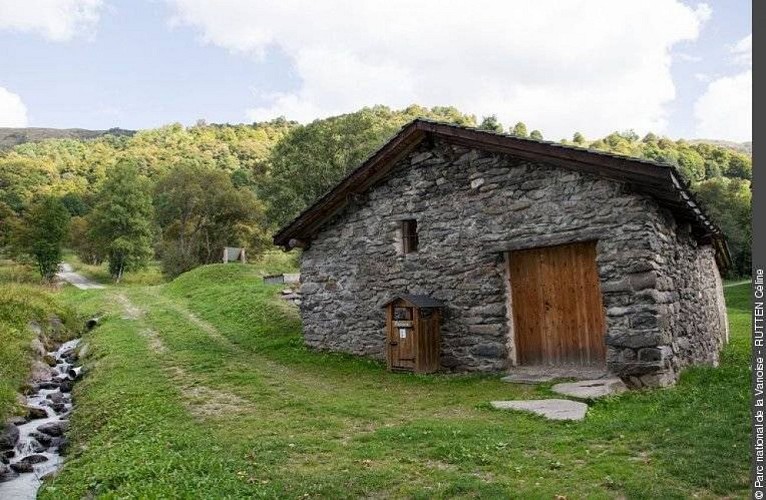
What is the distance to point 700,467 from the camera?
→ 5.39m

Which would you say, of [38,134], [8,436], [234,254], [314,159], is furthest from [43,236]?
[38,134]

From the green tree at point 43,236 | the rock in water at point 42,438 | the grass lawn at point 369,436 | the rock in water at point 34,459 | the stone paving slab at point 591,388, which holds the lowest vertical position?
the rock in water at point 34,459

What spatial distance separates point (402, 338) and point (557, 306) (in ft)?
10.7

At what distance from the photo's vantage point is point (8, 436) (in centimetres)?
981

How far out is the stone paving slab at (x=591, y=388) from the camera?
8.84 m

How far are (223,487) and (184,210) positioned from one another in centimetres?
3346

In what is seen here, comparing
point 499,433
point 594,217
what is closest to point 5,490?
point 499,433

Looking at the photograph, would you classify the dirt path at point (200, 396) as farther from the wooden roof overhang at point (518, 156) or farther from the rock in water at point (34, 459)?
the wooden roof overhang at point (518, 156)

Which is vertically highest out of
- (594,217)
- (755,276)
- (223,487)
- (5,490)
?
(594,217)

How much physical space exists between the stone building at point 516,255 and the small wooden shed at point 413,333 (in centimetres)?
33

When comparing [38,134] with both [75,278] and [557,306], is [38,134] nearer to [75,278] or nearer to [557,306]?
[75,278]

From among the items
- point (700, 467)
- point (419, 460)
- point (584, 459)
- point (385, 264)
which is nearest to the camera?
point (700, 467)

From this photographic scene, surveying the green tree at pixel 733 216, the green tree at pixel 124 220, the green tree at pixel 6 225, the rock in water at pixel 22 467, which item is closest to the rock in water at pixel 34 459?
the rock in water at pixel 22 467

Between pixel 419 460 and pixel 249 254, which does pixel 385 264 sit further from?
pixel 249 254
